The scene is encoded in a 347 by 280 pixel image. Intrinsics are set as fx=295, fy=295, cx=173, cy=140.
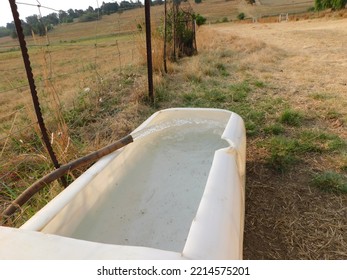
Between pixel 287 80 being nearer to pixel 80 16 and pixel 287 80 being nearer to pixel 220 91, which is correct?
pixel 220 91

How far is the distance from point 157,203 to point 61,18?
2265 mm

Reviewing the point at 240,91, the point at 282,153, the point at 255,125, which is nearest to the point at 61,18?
Result: the point at 255,125

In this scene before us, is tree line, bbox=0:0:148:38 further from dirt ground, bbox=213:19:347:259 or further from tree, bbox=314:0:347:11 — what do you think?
tree, bbox=314:0:347:11

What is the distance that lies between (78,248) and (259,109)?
281cm

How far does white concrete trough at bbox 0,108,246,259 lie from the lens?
98 cm

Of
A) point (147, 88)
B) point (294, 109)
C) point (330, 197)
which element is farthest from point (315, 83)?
point (330, 197)

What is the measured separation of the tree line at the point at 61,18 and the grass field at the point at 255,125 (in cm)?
11

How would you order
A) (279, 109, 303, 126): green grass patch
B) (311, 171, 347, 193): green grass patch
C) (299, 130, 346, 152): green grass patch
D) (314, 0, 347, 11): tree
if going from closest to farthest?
(311, 171, 347, 193): green grass patch, (299, 130, 346, 152): green grass patch, (279, 109, 303, 126): green grass patch, (314, 0, 347, 11): tree

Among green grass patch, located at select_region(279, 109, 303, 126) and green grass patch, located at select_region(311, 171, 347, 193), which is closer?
green grass patch, located at select_region(311, 171, 347, 193)

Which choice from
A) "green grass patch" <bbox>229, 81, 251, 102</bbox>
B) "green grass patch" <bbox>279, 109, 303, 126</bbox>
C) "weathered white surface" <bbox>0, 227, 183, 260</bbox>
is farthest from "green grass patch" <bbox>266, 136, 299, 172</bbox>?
"weathered white surface" <bbox>0, 227, 183, 260</bbox>

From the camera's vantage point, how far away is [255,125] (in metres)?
2.97

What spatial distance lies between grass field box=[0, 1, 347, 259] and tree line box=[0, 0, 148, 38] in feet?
0.37

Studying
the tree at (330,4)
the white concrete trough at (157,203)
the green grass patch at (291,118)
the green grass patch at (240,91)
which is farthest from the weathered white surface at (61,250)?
Answer: the tree at (330,4)

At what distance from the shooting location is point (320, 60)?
223 inches
